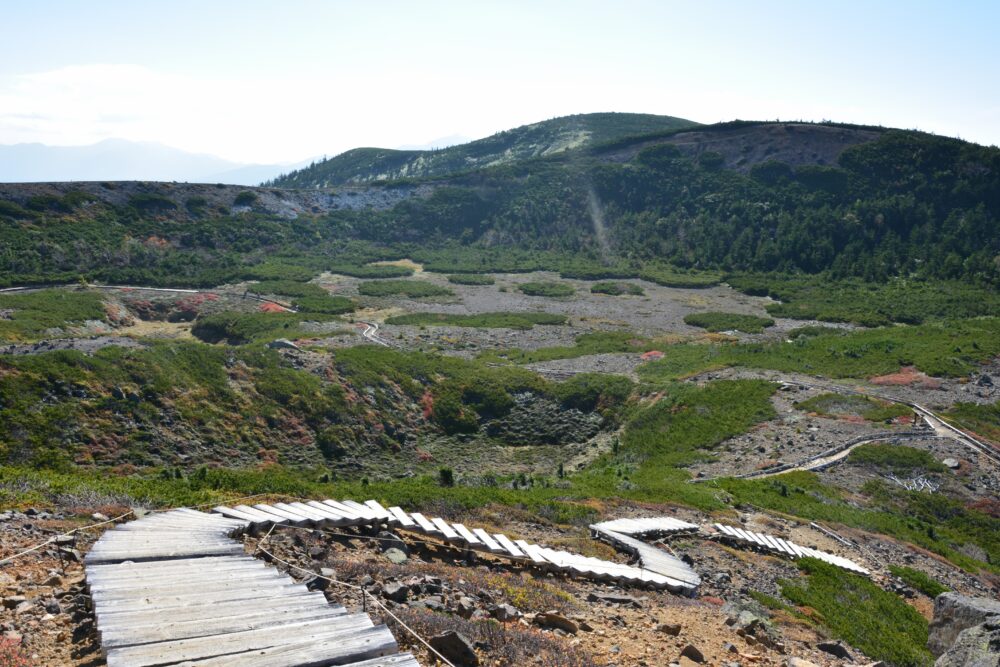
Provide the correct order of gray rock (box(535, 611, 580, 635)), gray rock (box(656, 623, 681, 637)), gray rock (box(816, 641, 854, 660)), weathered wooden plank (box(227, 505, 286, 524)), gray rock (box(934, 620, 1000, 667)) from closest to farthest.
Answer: gray rock (box(934, 620, 1000, 667)) < gray rock (box(535, 611, 580, 635)) < gray rock (box(656, 623, 681, 637)) < weathered wooden plank (box(227, 505, 286, 524)) < gray rock (box(816, 641, 854, 660))

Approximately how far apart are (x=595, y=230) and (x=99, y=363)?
267 feet

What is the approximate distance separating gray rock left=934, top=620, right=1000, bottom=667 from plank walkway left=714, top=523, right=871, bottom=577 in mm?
8364

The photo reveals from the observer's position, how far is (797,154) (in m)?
102

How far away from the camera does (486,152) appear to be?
174 m

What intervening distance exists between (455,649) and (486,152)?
174m

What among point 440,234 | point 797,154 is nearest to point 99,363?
point 440,234

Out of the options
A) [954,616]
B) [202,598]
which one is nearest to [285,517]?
[202,598]

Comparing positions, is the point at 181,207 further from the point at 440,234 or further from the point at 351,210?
the point at 440,234

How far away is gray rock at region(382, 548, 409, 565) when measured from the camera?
10.9 meters

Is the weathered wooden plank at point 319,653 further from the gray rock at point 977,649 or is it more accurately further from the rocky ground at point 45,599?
the gray rock at point 977,649

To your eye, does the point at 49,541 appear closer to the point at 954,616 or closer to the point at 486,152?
the point at 954,616

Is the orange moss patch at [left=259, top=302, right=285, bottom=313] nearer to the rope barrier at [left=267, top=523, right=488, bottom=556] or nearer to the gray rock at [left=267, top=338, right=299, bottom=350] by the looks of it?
the gray rock at [left=267, top=338, right=299, bottom=350]

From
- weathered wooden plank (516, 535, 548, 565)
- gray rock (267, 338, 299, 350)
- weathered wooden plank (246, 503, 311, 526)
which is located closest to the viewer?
weathered wooden plank (246, 503, 311, 526)

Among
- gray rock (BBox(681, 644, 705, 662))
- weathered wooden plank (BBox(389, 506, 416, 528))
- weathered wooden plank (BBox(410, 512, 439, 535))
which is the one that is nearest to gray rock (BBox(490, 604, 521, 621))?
gray rock (BBox(681, 644, 705, 662))
